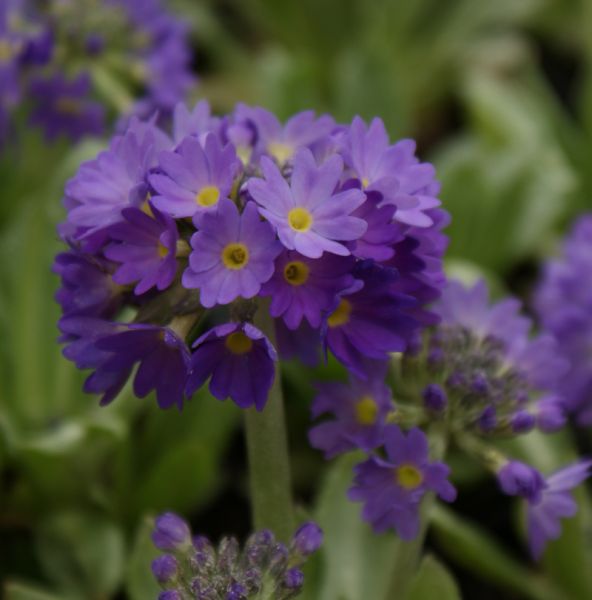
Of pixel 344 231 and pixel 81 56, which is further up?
pixel 344 231

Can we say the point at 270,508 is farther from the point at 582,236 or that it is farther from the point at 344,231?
the point at 582,236

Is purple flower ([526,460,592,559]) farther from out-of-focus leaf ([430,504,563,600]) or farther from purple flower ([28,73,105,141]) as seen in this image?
purple flower ([28,73,105,141])

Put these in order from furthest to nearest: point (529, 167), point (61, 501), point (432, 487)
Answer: point (529, 167)
point (61, 501)
point (432, 487)

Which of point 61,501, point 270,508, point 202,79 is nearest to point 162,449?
point 61,501

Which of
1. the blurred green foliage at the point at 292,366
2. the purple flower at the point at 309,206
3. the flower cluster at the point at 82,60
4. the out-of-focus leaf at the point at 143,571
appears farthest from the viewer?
the flower cluster at the point at 82,60

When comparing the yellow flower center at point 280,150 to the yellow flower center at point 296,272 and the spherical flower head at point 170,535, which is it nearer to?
the yellow flower center at point 296,272

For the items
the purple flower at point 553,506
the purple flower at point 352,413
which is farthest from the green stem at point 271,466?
the purple flower at point 553,506

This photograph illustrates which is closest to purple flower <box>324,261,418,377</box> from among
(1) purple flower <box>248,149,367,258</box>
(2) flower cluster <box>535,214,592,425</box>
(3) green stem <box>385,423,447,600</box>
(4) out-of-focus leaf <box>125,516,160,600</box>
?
(1) purple flower <box>248,149,367,258</box>
